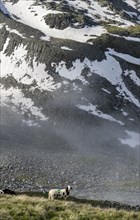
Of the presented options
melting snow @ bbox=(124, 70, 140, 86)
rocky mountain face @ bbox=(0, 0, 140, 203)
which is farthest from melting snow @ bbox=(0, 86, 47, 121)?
melting snow @ bbox=(124, 70, 140, 86)

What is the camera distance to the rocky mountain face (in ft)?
259

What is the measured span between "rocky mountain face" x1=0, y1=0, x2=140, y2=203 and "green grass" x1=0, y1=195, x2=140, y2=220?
43397 millimetres

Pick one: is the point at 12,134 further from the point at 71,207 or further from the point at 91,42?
the point at 71,207

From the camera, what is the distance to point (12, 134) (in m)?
114

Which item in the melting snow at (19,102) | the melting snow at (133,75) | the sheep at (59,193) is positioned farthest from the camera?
the melting snow at (133,75)

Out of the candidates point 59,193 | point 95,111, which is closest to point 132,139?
point 95,111

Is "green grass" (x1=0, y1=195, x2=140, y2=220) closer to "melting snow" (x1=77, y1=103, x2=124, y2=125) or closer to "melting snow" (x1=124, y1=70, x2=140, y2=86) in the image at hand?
"melting snow" (x1=77, y1=103, x2=124, y2=125)

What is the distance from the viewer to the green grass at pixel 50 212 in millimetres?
20906

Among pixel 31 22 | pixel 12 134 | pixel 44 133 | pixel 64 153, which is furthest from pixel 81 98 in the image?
pixel 31 22

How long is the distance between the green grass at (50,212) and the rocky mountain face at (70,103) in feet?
142

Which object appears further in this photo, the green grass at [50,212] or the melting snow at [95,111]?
the melting snow at [95,111]

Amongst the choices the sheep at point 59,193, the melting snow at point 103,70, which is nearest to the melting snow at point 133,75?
the melting snow at point 103,70

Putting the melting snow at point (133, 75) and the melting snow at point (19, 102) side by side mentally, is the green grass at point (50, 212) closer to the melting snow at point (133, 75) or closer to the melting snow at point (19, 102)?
the melting snow at point (19, 102)

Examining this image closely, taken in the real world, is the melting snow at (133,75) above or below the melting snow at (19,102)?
above
